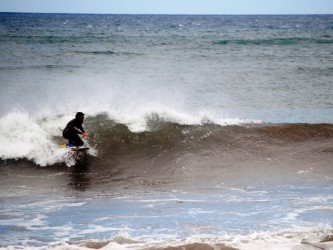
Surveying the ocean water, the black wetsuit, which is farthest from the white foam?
the black wetsuit

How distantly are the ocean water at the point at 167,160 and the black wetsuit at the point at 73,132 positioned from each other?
0.36m

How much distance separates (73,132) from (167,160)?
8.00 ft

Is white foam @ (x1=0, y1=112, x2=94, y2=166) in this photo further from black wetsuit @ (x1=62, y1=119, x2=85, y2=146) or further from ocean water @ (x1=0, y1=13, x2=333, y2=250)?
black wetsuit @ (x1=62, y1=119, x2=85, y2=146)

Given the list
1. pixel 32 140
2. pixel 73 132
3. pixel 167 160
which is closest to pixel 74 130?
pixel 73 132

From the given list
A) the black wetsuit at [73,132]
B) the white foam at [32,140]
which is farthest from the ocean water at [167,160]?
the black wetsuit at [73,132]

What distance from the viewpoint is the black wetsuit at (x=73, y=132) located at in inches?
400

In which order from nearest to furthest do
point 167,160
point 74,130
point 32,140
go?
point 74,130
point 167,160
point 32,140

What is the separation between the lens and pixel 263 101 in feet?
56.7

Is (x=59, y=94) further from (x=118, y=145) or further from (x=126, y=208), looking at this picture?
(x=126, y=208)

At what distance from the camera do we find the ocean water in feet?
20.4

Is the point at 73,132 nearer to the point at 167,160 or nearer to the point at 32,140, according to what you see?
the point at 32,140

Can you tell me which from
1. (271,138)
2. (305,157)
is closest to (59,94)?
(271,138)

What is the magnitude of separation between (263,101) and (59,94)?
826cm

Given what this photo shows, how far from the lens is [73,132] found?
404 inches
